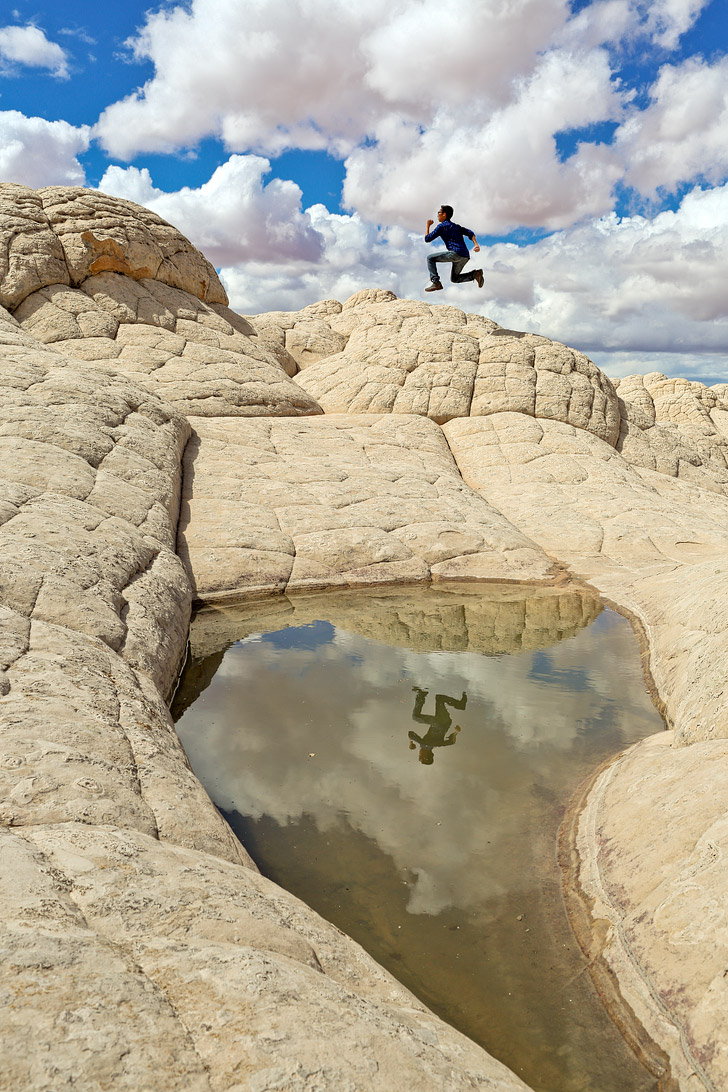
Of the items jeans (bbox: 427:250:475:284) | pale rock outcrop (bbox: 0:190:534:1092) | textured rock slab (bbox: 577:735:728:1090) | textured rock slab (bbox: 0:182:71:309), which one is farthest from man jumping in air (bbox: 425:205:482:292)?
textured rock slab (bbox: 577:735:728:1090)

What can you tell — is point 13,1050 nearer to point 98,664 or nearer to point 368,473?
point 98,664

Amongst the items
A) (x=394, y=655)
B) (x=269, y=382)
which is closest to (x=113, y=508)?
(x=394, y=655)

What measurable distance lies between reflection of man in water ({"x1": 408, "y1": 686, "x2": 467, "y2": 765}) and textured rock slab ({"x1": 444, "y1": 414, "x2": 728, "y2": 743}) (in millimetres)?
1971

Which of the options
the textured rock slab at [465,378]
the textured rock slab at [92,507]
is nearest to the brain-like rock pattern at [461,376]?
the textured rock slab at [465,378]

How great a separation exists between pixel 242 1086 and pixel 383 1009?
0.88m

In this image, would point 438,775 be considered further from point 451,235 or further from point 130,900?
point 451,235

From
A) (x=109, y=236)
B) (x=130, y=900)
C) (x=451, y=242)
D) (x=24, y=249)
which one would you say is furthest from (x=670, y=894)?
(x=109, y=236)

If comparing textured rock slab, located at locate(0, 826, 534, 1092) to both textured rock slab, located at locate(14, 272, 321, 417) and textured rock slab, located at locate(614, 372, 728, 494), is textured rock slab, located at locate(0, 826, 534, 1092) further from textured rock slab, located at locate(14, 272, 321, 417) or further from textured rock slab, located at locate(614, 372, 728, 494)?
textured rock slab, located at locate(614, 372, 728, 494)

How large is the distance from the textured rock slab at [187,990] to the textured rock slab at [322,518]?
703 cm

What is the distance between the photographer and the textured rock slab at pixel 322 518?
10.7m

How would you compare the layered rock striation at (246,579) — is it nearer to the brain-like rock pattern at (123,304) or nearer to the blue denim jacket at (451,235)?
the brain-like rock pattern at (123,304)

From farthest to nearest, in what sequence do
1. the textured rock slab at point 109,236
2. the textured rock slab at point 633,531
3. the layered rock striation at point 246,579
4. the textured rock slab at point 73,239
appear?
the textured rock slab at point 109,236 < the textured rock slab at point 73,239 < the textured rock slab at point 633,531 < the layered rock striation at point 246,579

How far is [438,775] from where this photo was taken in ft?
18.9

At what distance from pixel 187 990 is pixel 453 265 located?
16945 mm
